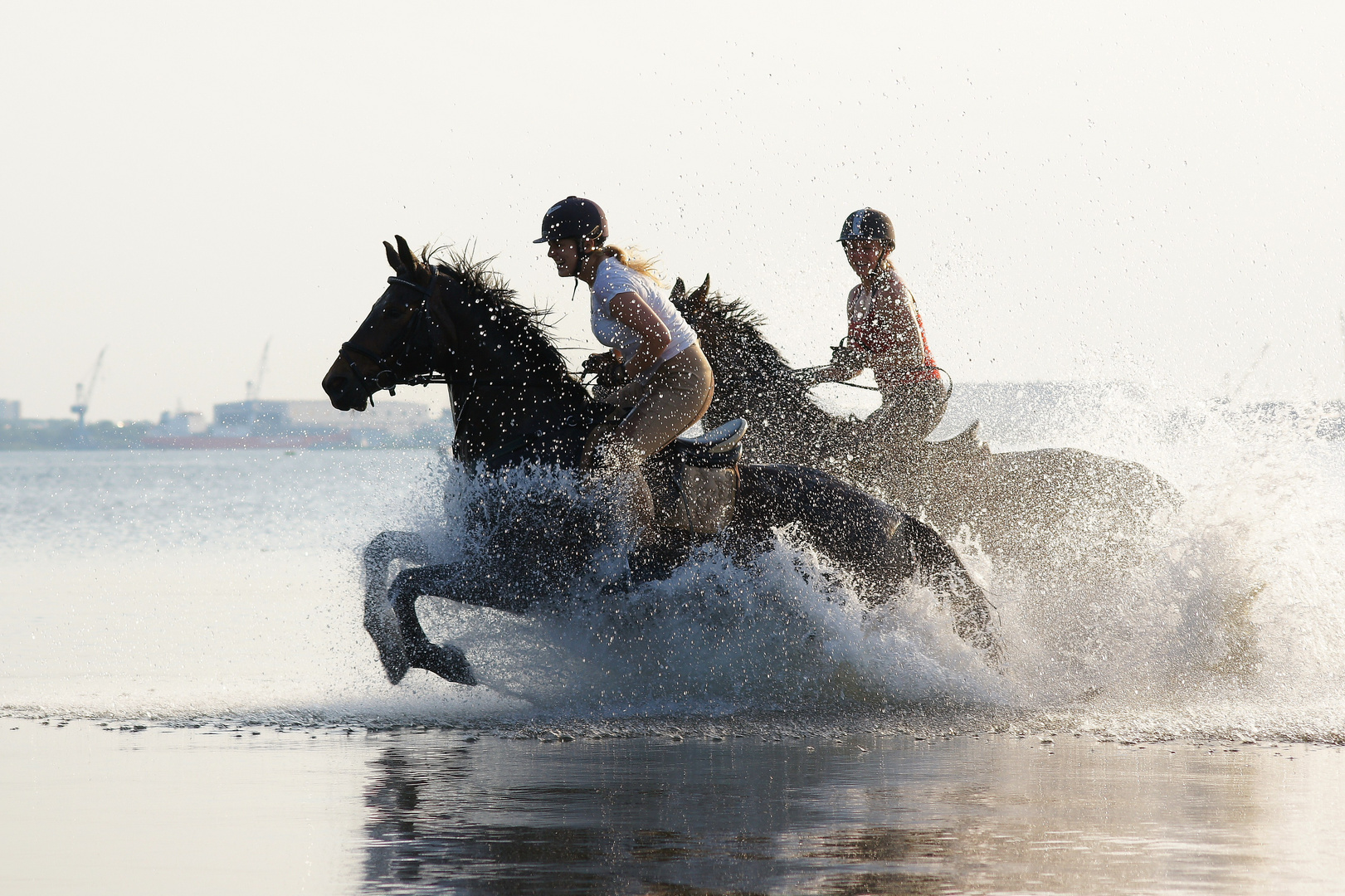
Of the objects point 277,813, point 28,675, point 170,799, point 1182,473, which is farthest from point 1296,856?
point 28,675

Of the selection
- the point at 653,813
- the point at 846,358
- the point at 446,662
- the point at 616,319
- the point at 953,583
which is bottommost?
the point at 653,813

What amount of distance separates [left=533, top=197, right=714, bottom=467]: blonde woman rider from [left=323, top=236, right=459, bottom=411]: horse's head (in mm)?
690

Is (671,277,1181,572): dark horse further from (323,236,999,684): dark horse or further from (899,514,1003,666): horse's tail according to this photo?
(323,236,999,684): dark horse

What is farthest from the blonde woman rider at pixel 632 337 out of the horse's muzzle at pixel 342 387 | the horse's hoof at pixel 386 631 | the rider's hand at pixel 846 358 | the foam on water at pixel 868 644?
the rider's hand at pixel 846 358

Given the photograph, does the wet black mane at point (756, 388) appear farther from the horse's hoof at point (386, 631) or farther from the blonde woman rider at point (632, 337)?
the horse's hoof at point (386, 631)

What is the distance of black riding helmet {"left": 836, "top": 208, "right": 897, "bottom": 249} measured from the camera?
1040 cm

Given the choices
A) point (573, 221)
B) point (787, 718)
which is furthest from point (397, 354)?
point (787, 718)

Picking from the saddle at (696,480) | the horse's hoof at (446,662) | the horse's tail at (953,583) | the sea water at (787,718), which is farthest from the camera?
the horse's tail at (953,583)

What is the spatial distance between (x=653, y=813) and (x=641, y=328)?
3000 mm

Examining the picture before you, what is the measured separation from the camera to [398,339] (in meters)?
8.71

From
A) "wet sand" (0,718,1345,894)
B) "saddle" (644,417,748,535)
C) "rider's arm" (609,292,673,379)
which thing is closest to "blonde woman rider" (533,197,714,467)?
"rider's arm" (609,292,673,379)

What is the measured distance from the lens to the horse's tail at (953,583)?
9680mm

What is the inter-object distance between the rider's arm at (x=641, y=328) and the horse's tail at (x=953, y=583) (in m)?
2.08

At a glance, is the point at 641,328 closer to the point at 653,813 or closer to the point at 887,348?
the point at 887,348
